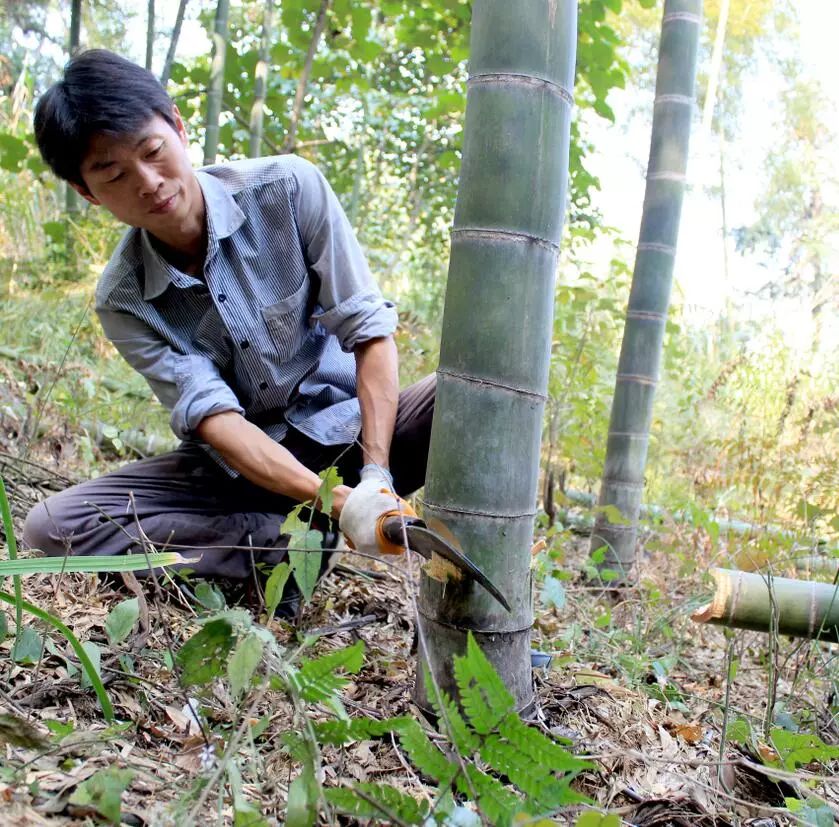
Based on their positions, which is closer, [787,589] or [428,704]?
[428,704]

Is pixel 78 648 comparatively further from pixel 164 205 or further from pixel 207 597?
pixel 164 205

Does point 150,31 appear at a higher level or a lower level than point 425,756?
higher

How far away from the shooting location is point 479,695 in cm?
90

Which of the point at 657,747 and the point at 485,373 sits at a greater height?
the point at 485,373

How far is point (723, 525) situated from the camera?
12.1 ft

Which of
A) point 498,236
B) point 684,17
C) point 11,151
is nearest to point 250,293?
point 498,236

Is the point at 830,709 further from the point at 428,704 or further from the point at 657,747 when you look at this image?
the point at 428,704

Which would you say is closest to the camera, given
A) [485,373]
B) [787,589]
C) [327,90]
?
[485,373]

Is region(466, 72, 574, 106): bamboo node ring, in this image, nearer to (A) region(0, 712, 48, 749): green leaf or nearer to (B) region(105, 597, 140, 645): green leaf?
(B) region(105, 597, 140, 645): green leaf

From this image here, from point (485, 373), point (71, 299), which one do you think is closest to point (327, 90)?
point (71, 299)

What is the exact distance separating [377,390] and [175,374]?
1.86 ft

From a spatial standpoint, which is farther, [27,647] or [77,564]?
[27,647]

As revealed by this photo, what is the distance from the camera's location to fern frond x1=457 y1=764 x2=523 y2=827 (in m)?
0.90

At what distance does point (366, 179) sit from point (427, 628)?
23.5ft
